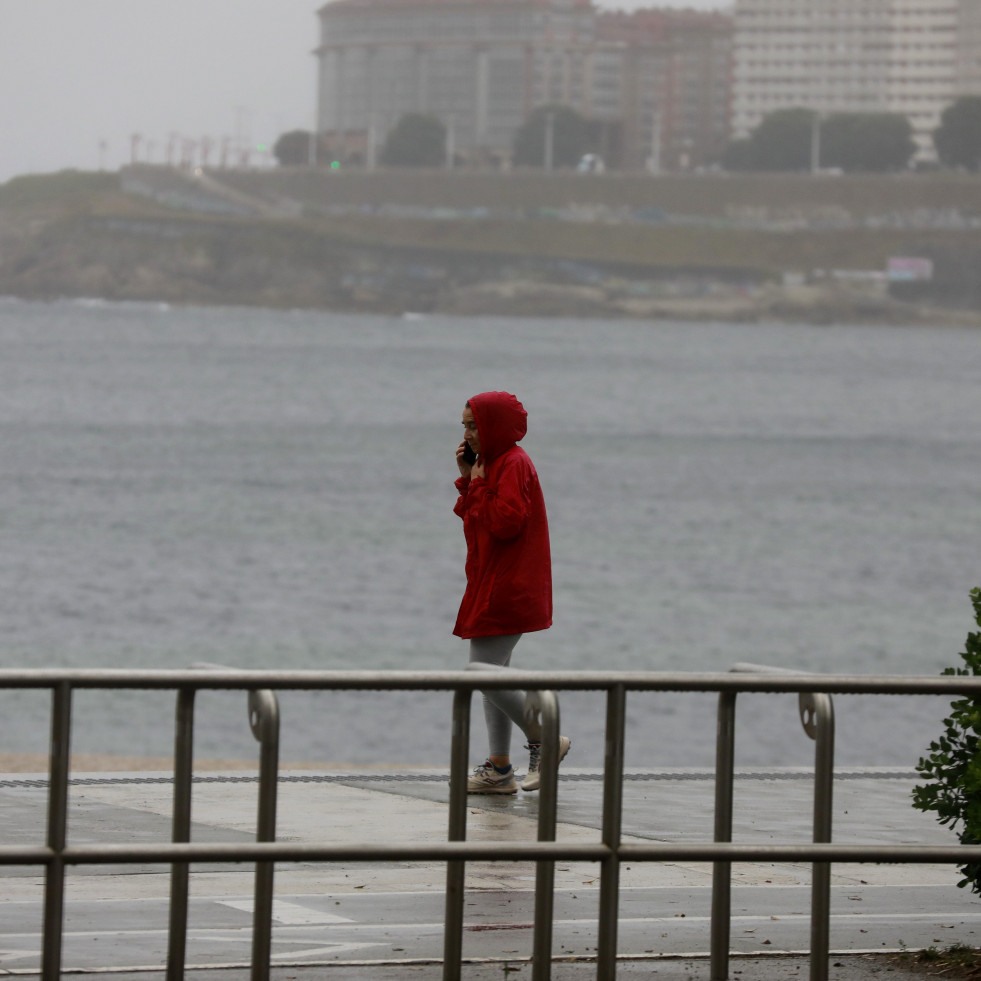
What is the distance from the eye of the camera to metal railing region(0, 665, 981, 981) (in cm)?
391

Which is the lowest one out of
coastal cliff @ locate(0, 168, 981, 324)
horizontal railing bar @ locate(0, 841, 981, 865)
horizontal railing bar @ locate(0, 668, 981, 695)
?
horizontal railing bar @ locate(0, 841, 981, 865)

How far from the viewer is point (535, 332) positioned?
172375 millimetres

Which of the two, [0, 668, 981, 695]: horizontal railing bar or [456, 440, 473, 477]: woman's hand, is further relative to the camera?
[456, 440, 473, 477]: woman's hand

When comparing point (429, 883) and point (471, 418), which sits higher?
point (471, 418)

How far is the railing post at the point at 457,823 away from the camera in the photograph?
13.6 ft

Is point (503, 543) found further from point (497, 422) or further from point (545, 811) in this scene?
point (545, 811)

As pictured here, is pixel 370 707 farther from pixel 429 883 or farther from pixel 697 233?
pixel 697 233

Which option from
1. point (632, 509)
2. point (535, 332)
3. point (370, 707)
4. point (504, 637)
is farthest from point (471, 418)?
point (535, 332)

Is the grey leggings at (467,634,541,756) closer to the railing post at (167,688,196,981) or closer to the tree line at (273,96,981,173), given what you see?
the railing post at (167,688,196,981)

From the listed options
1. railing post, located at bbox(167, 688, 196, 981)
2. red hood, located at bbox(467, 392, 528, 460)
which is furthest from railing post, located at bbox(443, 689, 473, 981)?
red hood, located at bbox(467, 392, 528, 460)

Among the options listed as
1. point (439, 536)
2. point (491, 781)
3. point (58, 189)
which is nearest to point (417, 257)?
point (58, 189)

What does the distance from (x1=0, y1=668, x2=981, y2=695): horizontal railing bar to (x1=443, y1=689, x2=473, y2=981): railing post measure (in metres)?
0.07

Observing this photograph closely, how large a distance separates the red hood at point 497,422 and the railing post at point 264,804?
2.72m

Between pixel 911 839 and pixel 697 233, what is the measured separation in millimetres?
166473
